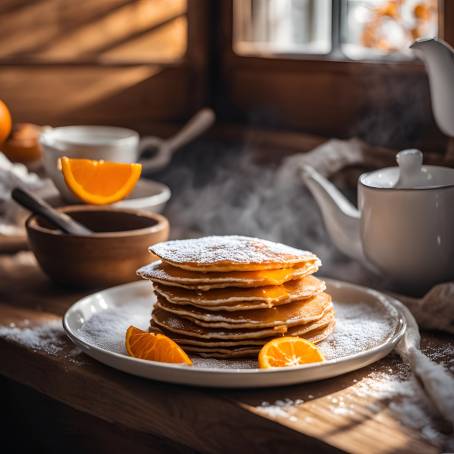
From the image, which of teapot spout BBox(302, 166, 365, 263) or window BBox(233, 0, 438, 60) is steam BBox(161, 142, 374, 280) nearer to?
teapot spout BBox(302, 166, 365, 263)

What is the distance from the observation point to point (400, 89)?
1.74 meters

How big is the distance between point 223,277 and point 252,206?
32.8 inches

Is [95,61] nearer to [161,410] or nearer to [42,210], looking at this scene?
[42,210]

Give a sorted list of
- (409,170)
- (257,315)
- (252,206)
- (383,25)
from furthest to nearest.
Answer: (383,25)
(252,206)
(409,170)
(257,315)

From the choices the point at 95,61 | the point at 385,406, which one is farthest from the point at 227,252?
the point at 95,61

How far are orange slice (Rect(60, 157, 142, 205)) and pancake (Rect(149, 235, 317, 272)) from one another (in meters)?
0.37

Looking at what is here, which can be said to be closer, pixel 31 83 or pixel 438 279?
pixel 438 279

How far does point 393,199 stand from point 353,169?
0.50 m

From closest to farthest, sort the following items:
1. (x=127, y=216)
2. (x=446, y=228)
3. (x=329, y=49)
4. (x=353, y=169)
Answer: (x=446, y=228) < (x=127, y=216) < (x=353, y=169) < (x=329, y=49)

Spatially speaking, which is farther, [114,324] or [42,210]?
[42,210]

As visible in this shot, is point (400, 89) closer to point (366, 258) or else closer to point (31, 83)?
point (366, 258)

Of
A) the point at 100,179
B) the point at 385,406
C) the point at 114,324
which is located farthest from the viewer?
the point at 100,179

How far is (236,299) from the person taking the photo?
98cm

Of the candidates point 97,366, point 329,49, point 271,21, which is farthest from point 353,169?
point 97,366
